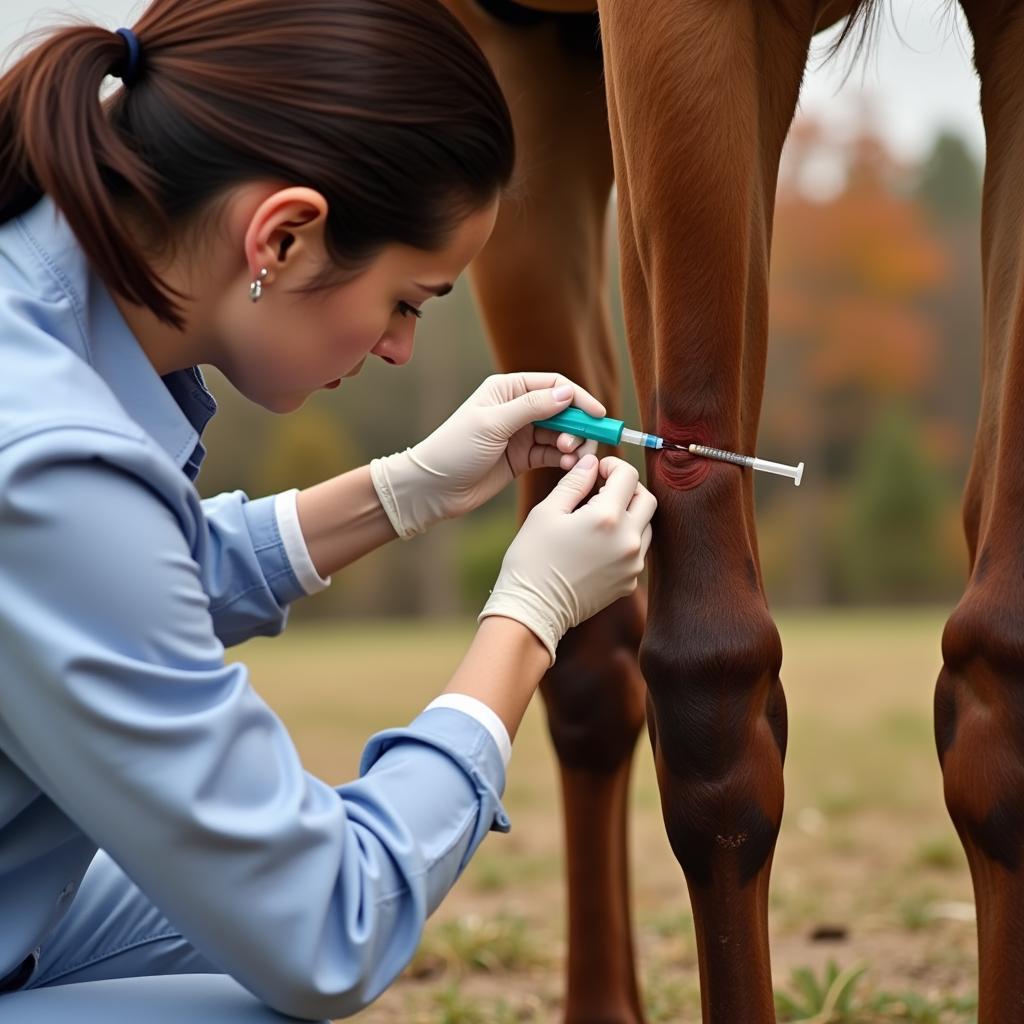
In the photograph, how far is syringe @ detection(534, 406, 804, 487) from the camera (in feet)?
3.96

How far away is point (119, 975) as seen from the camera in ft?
4.37

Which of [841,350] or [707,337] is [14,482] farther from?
[841,350]

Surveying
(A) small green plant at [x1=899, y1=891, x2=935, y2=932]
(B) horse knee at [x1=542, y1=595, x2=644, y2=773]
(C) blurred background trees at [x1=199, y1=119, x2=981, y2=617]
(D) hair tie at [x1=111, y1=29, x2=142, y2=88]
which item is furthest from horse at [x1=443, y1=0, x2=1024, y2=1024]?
(C) blurred background trees at [x1=199, y1=119, x2=981, y2=617]

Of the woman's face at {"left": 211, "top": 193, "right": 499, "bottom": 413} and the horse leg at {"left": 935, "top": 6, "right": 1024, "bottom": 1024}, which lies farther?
the horse leg at {"left": 935, "top": 6, "right": 1024, "bottom": 1024}

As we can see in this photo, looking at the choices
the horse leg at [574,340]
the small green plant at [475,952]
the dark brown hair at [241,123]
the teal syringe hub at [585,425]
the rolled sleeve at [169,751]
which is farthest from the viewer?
the small green plant at [475,952]

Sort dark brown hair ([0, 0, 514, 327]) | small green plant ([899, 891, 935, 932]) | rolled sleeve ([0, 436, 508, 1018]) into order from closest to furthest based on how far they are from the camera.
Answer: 1. rolled sleeve ([0, 436, 508, 1018])
2. dark brown hair ([0, 0, 514, 327])
3. small green plant ([899, 891, 935, 932])

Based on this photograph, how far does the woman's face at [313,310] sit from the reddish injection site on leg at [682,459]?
23cm

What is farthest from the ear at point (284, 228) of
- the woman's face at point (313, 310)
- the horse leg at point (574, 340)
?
the horse leg at point (574, 340)

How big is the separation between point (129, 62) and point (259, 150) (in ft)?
0.47

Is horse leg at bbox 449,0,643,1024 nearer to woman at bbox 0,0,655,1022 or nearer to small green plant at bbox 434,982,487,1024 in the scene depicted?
small green plant at bbox 434,982,487,1024

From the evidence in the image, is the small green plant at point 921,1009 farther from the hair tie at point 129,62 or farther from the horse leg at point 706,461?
the hair tie at point 129,62

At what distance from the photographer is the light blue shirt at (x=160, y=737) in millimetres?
886

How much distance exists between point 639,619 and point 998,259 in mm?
685

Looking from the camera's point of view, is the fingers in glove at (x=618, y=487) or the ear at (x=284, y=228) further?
the fingers in glove at (x=618, y=487)
